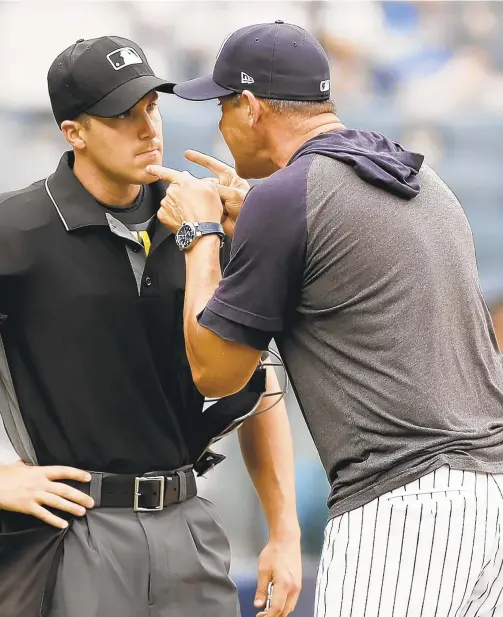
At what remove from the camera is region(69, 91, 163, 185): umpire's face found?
88.1 inches

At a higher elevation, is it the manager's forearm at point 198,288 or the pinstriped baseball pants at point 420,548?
the manager's forearm at point 198,288

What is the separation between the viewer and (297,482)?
3.81 m

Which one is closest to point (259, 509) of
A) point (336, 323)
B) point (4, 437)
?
point (4, 437)

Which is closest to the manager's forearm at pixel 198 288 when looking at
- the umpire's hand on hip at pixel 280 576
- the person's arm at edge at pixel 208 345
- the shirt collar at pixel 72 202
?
the person's arm at edge at pixel 208 345

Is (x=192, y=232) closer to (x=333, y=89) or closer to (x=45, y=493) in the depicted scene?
(x=45, y=493)

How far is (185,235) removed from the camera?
207cm

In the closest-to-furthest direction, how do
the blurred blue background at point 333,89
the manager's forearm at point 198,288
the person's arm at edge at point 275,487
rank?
the manager's forearm at point 198,288 → the person's arm at edge at point 275,487 → the blurred blue background at point 333,89

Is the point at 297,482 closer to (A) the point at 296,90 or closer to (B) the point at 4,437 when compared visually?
(B) the point at 4,437

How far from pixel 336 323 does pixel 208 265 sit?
28 centimetres

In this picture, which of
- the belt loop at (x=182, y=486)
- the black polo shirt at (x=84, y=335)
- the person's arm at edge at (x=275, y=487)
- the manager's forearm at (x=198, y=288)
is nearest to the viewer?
the manager's forearm at (x=198, y=288)

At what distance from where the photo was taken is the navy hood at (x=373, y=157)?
73.9 inches

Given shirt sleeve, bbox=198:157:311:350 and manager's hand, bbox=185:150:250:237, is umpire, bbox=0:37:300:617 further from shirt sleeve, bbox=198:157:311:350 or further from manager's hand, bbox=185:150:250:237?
shirt sleeve, bbox=198:157:311:350

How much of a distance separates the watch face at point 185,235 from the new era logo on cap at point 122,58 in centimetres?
40

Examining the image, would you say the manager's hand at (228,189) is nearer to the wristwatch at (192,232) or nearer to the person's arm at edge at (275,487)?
the wristwatch at (192,232)
